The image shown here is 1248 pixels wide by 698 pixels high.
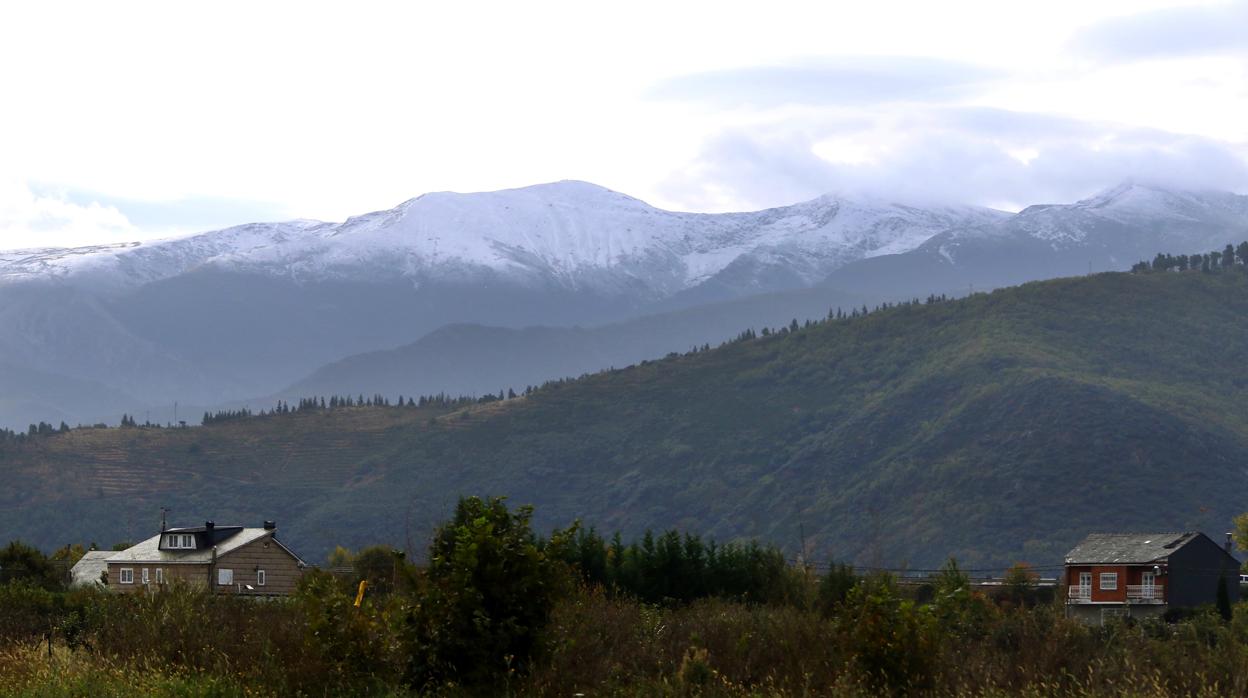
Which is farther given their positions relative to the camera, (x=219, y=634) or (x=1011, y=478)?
(x=1011, y=478)

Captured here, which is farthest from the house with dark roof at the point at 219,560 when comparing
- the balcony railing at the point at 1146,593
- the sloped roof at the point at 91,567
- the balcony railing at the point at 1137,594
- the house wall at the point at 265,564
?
the balcony railing at the point at 1146,593

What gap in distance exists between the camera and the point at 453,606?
28547 mm

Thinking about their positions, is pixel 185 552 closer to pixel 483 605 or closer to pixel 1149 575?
pixel 1149 575

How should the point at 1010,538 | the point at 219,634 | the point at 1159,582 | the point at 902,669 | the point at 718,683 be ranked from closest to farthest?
the point at 902,669
the point at 718,683
the point at 219,634
the point at 1159,582
the point at 1010,538

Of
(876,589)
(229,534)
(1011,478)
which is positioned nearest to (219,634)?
(876,589)

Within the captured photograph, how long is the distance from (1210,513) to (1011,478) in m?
23.0

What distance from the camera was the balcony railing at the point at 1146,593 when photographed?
289 ft

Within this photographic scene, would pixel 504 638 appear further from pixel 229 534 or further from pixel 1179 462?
pixel 1179 462

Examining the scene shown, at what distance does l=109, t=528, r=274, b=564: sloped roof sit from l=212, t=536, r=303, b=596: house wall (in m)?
0.38

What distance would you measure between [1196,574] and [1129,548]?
4536 millimetres

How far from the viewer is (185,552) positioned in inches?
3617

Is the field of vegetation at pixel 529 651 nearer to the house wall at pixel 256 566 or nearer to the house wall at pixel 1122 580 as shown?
the house wall at pixel 256 566

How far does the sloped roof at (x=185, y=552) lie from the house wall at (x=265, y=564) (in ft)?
1.26

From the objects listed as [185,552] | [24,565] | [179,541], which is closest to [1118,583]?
[185,552]
